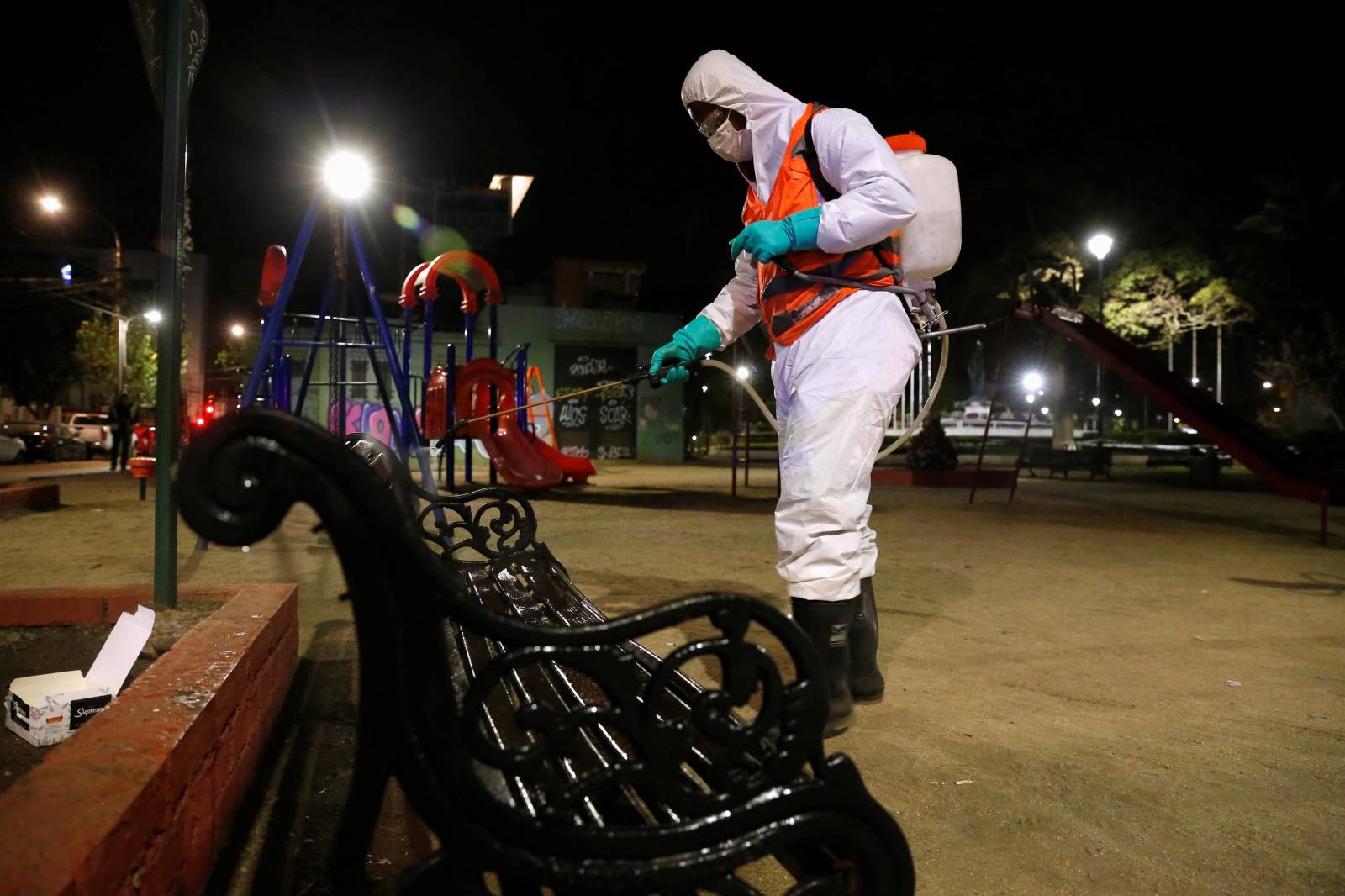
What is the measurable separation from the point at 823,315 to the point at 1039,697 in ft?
5.21

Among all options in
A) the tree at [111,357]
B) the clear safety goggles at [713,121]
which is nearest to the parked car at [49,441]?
the tree at [111,357]

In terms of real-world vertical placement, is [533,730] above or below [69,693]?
above

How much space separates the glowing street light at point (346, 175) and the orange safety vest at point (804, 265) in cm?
542

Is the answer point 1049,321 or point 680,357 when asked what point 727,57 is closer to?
point 680,357

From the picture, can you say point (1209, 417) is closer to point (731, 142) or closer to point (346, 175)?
point (731, 142)

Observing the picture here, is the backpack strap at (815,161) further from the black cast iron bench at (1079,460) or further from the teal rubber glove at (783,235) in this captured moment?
the black cast iron bench at (1079,460)

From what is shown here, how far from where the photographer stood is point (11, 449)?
2158cm

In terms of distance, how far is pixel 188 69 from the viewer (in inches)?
133

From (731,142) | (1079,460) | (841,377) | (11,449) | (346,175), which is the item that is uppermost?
(346,175)

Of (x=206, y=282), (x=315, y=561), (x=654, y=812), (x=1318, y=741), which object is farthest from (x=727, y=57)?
(x=206, y=282)

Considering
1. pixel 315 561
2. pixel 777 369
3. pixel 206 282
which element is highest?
pixel 206 282

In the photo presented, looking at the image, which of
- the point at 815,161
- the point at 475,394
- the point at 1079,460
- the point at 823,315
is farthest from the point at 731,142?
the point at 1079,460

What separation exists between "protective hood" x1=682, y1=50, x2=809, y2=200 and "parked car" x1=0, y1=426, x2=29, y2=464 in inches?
993

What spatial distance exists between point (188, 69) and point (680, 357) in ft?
7.72
